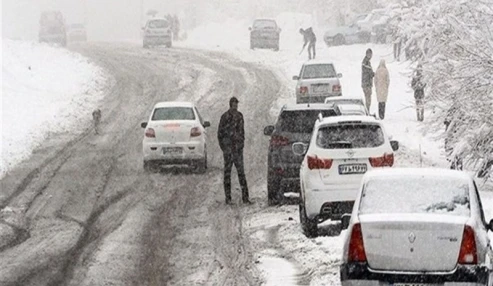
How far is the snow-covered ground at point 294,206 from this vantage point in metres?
13.7

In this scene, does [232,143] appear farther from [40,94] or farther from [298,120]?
[40,94]

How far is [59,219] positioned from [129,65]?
30219 millimetres

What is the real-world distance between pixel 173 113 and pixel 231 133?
18.3 ft

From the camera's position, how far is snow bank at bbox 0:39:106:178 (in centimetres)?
2902

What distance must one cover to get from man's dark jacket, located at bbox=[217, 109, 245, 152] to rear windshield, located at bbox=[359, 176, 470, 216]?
9.01m

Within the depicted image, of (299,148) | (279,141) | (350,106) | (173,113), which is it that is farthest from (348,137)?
(173,113)

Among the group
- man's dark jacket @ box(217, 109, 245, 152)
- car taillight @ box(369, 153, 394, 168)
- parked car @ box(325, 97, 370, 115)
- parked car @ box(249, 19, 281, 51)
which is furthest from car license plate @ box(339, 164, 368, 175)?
parked car @ box(249, 19, 281, 51)

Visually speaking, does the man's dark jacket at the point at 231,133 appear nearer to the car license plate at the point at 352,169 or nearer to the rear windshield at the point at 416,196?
the car license plate at the point at 352,169

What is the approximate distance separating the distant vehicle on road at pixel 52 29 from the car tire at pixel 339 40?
1550 centimetres

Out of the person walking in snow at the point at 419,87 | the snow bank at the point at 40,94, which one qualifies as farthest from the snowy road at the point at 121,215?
the person walking in snow at the point at 419,87

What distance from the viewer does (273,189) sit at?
62.8 feet

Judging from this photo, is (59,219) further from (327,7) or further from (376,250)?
(327,7)

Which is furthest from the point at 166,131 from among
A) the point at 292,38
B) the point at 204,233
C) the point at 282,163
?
the point at 292,38

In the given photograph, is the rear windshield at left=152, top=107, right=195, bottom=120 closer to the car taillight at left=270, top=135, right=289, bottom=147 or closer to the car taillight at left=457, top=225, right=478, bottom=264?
the car taillight at left=270, top=135, right=289, bottom=147
